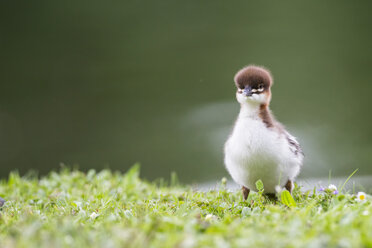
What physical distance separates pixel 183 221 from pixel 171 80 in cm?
887

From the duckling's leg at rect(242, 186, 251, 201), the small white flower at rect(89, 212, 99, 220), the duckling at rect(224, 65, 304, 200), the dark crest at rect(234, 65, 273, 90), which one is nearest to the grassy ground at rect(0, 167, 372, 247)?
the small white flower at rect(89, 212, 99, 220)

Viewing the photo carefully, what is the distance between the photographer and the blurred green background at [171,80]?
9789mm

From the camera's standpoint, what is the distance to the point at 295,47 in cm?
1248

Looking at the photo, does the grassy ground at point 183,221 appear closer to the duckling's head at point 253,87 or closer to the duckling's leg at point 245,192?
the duckling's leg at point 245,192

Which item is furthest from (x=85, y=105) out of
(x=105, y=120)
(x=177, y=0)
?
(x=177, y=0)

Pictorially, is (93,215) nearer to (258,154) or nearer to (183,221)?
(183,221)

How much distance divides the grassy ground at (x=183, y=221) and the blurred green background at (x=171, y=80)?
3.43 m

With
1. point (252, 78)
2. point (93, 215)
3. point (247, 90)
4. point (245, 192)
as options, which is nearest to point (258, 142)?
point (247, 90)

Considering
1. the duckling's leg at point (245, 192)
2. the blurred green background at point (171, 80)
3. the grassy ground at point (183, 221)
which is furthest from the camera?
the blurred green background at point (171, 80)

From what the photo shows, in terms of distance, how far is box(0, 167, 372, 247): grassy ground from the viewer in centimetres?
298

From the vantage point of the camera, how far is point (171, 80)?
1220 cm

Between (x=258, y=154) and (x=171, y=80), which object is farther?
(x=171, y=80)

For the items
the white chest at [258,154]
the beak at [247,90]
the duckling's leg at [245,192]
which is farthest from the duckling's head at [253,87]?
the duckling's leg at [245,192]

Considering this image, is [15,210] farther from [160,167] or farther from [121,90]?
[121,90]
